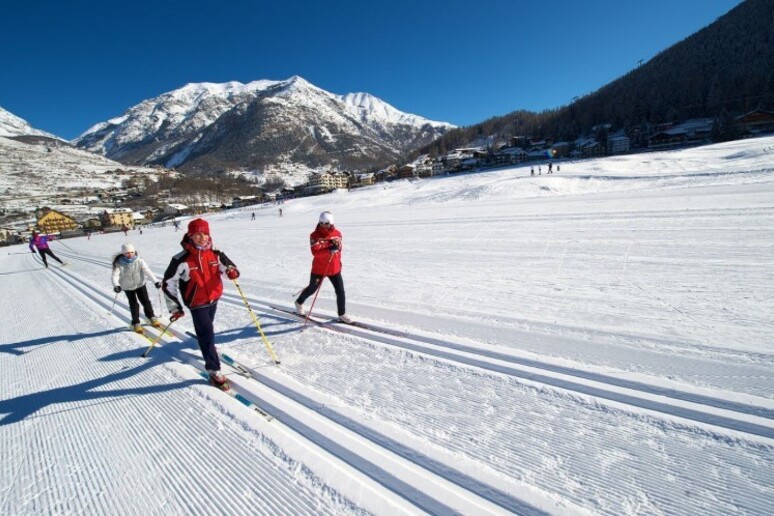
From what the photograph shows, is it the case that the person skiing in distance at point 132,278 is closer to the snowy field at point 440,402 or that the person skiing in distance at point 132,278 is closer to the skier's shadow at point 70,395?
the snowy field at point 440,402

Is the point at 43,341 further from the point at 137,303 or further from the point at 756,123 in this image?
the point at 756,123

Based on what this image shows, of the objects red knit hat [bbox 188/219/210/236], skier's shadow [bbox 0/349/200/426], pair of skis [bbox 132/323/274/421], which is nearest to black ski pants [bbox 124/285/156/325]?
pair of skis [bbox 132/323/274/421]

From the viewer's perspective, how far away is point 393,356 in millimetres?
3883

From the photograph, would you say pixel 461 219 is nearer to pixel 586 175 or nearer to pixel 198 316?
pixel 198 316

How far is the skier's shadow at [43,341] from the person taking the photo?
539 centimetres

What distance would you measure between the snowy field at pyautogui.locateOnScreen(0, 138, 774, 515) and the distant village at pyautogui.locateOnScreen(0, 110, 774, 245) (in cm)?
3444

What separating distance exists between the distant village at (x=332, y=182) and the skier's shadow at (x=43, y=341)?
123 ft

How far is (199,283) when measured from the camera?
3.46 m

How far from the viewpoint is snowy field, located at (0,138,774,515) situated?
2.21 m

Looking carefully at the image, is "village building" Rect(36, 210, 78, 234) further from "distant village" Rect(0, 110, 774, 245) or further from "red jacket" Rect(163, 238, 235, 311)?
"red jacket" Rect(163, 238, 235, 311)

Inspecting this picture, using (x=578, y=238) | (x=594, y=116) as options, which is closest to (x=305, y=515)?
(x=578, y=238)

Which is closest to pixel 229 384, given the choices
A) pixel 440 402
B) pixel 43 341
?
pixel 440 402

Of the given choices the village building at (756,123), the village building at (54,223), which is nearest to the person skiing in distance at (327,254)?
the village building at (756,123)

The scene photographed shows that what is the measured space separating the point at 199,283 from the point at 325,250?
1.84m
